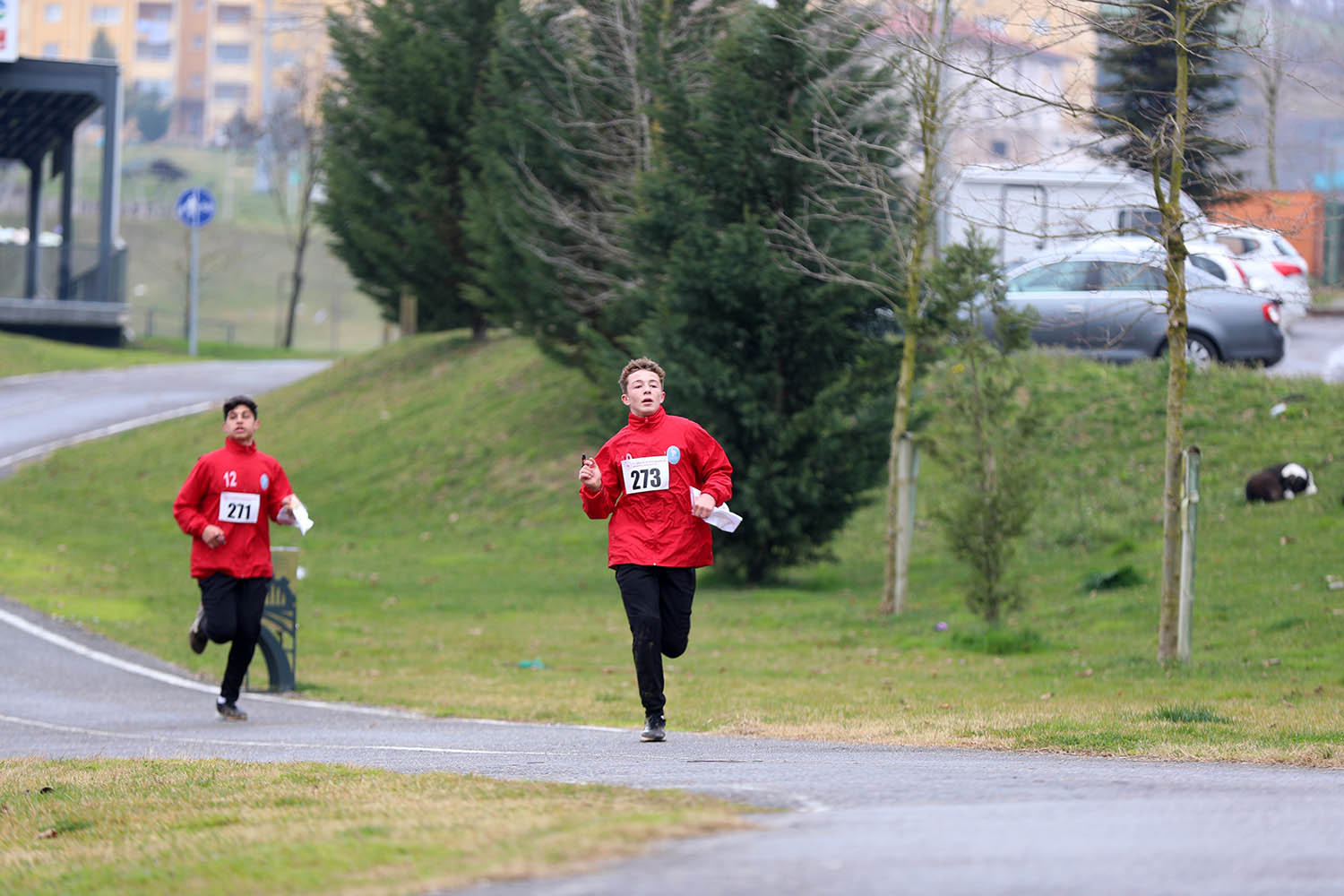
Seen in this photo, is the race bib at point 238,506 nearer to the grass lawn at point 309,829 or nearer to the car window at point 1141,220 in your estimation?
the grass lawn at point 309,829

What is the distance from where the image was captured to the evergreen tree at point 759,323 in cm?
2052

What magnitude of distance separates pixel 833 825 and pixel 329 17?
33.7 m

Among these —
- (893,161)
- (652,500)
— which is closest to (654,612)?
(652,500)

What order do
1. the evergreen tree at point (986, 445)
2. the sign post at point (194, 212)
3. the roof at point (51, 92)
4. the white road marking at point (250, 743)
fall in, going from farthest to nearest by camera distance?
1. the sign post at point (194, 212)
2. the roof at point (51, 92)
3. the evergreen tree at point (986, 445)
4. the white road marking at point (250, 743)

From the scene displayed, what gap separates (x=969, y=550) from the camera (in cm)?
1673

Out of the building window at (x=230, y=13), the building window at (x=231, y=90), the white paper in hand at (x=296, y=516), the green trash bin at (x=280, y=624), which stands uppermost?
the building window at (x=230, y=13)

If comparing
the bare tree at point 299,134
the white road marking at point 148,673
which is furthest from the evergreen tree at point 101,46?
the white road marking at point 148,673

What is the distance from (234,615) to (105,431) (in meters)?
26.7

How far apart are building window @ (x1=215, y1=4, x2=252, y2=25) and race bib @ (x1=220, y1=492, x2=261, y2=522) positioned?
146208 mm

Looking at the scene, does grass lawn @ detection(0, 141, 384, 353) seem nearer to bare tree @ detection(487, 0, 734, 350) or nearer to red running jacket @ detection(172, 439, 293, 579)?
bare tree @ detection(487, 0, 734, 350)

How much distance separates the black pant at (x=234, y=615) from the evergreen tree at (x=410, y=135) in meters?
22.3

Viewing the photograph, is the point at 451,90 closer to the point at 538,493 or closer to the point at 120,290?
the point at 538,493

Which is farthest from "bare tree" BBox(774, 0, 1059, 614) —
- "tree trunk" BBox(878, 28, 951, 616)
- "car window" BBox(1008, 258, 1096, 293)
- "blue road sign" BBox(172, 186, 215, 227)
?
"blue road sign" BBox(172, 186, 215, 227)

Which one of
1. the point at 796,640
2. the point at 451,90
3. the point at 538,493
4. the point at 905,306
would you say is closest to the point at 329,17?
the point at 451,90
